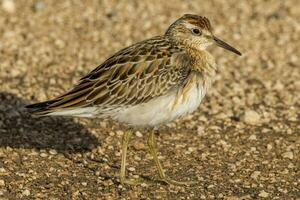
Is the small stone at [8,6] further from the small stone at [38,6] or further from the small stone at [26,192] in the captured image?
the small stone at [26,192]

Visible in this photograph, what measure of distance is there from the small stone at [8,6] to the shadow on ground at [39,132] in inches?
179

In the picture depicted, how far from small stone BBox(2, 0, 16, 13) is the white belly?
742 centimetres

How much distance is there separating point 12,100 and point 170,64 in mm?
3570

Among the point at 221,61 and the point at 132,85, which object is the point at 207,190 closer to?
the point at 132,85

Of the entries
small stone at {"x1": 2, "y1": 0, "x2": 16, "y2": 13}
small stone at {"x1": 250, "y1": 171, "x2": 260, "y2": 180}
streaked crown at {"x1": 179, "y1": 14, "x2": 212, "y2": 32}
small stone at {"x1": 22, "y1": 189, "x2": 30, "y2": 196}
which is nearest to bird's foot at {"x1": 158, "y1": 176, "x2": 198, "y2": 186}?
small stone at {"x1": 250, "y1": 171, "x2": 260, "y2": 180}

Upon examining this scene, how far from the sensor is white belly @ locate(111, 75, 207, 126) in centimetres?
830

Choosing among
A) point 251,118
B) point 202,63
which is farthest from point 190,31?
point 251,118

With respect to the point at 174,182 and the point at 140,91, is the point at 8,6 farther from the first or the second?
the point at 174,182

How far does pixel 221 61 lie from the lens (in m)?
13.3

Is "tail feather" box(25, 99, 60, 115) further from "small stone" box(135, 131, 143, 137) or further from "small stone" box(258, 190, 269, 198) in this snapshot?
"small stone" box(258, 190, 269, 198)

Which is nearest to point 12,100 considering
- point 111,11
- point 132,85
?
point 132,85

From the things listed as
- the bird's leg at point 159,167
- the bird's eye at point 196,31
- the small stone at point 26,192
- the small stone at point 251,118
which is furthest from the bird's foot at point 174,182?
the small stone at point 251,118

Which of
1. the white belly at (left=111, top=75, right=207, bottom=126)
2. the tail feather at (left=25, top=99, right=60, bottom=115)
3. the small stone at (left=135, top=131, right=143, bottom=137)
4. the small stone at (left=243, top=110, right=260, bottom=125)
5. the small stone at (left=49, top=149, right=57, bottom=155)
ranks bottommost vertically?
the small stone at (left=49, top=149, right=57, bottom=155)

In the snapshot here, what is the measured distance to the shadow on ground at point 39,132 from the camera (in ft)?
31.6
